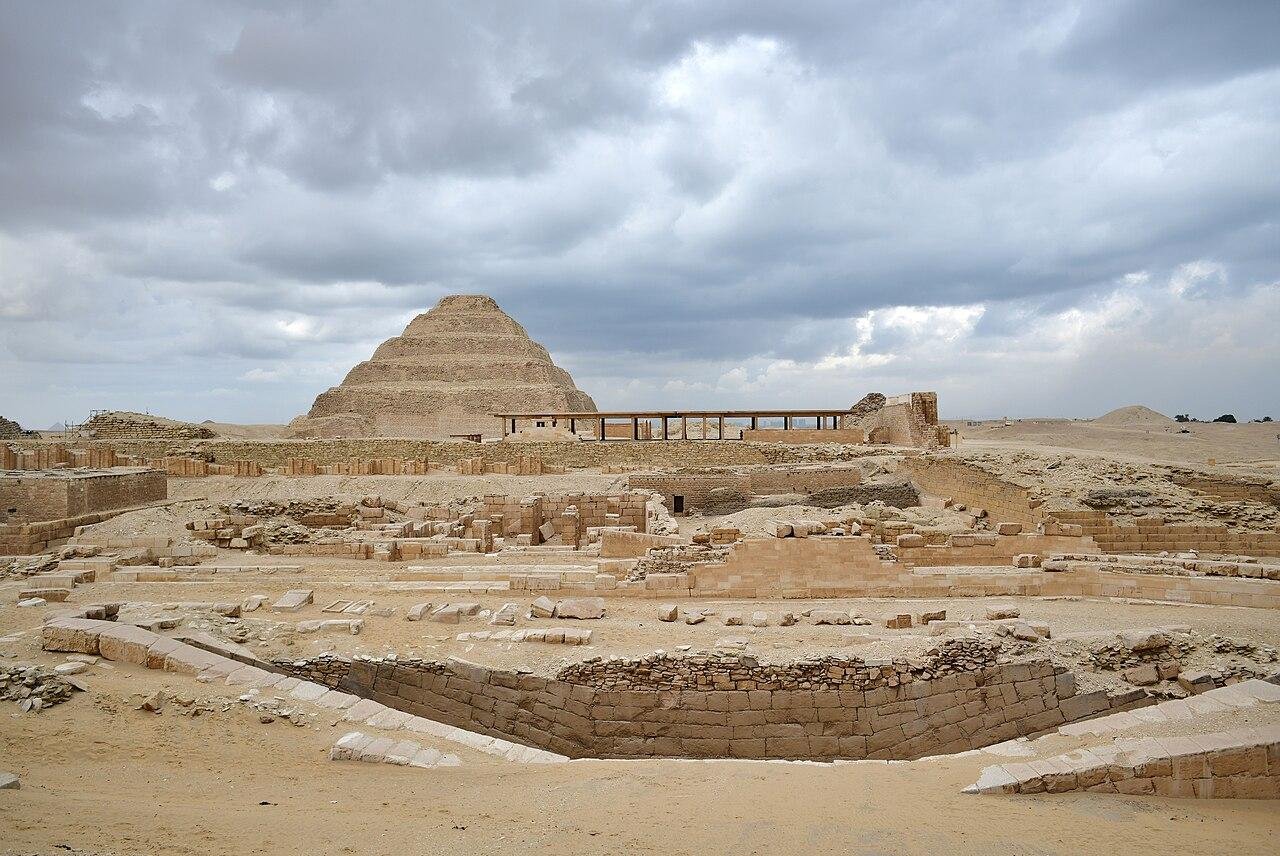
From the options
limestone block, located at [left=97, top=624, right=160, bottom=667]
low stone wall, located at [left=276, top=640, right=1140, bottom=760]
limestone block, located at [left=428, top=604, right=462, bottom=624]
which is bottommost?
low stone wall, located at [left=276, top=640, right=1140, bottom=760]

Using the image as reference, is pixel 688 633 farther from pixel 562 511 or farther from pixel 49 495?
pixel 49 495

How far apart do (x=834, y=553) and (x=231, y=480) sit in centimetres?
2243

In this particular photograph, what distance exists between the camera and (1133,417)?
184ft

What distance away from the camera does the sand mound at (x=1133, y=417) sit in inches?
2116

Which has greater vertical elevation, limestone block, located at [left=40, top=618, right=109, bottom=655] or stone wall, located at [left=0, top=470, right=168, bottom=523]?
stone wall, located at [left=0, top=470, right=168, bottom=523]

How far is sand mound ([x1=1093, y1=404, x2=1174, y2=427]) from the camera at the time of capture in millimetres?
53750

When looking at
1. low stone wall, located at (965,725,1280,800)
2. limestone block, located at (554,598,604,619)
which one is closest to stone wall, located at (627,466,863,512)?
limestone block, located at (554,598,604,619)

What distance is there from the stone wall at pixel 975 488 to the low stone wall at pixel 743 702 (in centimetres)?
747

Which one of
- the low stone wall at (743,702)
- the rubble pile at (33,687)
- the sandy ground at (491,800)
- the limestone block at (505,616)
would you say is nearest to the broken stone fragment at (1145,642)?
the low stone wall at (743,702)

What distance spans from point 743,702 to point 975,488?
1270cm

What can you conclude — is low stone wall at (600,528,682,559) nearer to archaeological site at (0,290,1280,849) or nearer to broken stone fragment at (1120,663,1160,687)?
archaeological site at (0,290,1280,849)

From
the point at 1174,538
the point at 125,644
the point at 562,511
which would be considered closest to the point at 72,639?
the point at 125,644

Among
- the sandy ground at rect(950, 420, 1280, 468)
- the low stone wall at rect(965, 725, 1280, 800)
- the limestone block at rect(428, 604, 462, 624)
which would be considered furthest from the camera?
the sandy ground at rect(950, 420, 1280, 468)

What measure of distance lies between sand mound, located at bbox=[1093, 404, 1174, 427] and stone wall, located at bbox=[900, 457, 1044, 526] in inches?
1614
